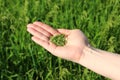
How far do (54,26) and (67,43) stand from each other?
24.7 inches

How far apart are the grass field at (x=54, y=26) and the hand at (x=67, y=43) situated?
0.95ft

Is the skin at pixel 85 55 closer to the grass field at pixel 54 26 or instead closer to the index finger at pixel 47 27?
the index finger at pixel 47 27

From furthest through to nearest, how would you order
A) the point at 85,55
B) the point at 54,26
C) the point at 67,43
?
the point at 54,26
the point at 67,43
the point at 85,55

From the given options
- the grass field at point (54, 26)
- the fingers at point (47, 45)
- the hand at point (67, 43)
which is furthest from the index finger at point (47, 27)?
the grass field at point (54, 26)

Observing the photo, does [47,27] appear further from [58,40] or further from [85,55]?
[85,55]

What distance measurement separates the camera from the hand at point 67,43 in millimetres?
2738

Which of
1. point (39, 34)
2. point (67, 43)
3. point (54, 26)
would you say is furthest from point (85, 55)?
point (54, 26)

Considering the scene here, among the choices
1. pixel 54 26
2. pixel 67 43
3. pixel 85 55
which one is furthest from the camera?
pixel 54 26

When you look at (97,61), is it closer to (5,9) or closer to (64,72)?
(64,72)

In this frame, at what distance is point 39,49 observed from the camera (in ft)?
10.7

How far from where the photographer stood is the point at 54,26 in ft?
11.4

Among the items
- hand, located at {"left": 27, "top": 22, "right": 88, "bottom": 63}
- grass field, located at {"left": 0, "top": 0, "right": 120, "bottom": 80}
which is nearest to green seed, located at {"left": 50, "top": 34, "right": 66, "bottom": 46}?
hand, located at {"left": 27, "top": 22, "right": 88, "bottom": 63}

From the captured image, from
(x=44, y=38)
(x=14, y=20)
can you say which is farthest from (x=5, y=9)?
(x=44, y=38)

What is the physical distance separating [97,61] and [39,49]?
68 cm
